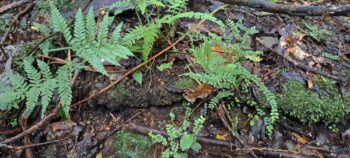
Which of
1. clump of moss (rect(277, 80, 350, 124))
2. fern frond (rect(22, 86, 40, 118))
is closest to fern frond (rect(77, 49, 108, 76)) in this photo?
fern frond (rect(22, 86, 40, 118))

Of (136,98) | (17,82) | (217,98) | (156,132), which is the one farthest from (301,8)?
(17,82)

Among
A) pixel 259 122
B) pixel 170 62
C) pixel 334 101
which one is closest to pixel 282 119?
pixel 259 122

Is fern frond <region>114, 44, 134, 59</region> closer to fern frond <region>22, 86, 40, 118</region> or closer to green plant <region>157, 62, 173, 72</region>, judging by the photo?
green plant <region>157, 62, 173, 72</region>

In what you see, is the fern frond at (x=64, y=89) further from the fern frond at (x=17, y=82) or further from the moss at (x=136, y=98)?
the moss at (x=136, y=98)

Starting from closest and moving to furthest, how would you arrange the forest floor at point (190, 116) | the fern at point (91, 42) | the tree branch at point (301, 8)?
the tree branch at point (301, 8) < the fern at point (91, 42) < the forest floor at point (190, 116)

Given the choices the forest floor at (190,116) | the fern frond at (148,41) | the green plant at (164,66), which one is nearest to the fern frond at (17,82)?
the forest floor at (190,116)

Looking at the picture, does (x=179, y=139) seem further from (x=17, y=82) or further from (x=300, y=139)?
(x=17, y=82)
